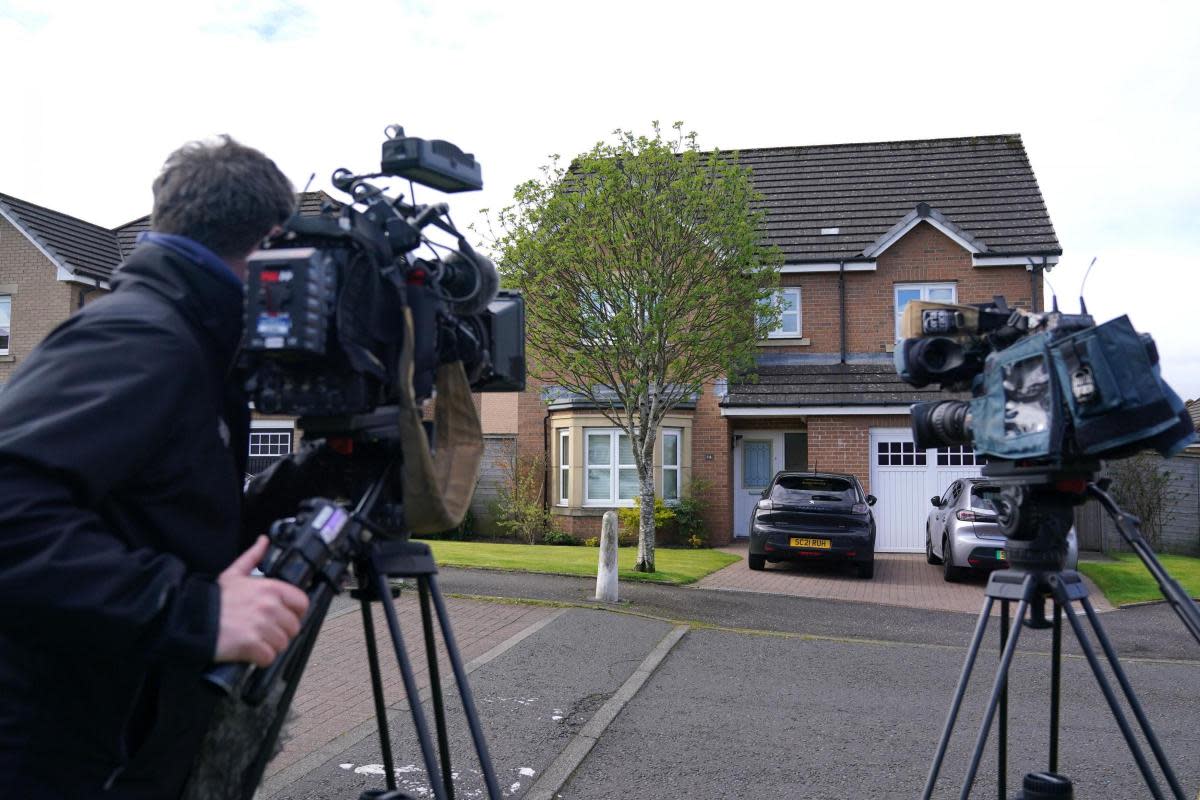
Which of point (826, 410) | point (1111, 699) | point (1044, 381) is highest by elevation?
point (826, 410)

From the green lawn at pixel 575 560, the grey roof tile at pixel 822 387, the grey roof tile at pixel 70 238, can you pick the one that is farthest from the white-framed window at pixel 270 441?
the grey roof tile at pixel 822 387

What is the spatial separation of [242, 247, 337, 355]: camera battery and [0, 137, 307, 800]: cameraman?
132 millimetres

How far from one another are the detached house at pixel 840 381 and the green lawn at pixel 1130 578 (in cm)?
350

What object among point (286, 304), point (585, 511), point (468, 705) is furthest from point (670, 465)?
point (286, 304)

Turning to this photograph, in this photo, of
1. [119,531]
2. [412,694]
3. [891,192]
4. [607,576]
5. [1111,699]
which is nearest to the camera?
[119,531]

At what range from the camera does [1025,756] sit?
218 inches

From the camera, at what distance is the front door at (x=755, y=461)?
20.4 meters

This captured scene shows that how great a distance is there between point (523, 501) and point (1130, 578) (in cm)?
1130

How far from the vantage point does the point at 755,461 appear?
2062 cm

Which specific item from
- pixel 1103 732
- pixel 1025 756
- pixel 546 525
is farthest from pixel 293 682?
pixel 546 525

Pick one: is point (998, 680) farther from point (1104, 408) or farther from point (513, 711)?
point (513, 711)

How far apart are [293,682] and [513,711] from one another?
4297 mm

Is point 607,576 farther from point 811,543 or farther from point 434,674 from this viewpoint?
point 434,674

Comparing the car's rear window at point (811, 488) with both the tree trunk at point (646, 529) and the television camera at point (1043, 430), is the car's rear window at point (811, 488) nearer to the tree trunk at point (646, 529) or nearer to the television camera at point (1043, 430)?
the tree trunk at point (646, 529)
